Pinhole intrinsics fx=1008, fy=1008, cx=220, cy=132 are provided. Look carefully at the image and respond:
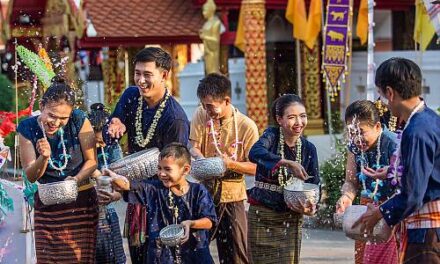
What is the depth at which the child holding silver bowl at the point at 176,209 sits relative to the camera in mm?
5672

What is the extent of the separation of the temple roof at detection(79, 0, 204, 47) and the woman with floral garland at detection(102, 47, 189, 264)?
11.5 meters

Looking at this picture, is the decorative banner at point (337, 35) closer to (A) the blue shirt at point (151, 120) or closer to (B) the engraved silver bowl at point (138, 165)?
(A) the blue shirt at point (151, 120)

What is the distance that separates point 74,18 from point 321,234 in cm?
1054

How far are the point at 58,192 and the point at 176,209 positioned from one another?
2.23 feet

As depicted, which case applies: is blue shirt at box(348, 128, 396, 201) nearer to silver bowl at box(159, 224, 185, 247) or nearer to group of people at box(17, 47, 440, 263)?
group of people at box(17, 47, 440, 263)

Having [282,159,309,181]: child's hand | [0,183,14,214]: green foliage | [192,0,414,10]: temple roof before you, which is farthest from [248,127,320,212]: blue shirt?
[192,0,414,10]: temple roof

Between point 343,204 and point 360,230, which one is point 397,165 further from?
point 343,204

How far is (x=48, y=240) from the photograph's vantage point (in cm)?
603

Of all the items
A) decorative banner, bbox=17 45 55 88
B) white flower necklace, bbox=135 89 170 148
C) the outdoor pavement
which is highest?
decorative banner, bbox=17 45 55 88

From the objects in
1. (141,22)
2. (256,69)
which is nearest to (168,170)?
(256,69)

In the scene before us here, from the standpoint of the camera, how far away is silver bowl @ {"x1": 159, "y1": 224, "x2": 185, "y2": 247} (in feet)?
18.0

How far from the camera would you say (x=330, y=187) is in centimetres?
998

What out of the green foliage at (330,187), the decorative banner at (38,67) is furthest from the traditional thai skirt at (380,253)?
the green foliage at (330,187)

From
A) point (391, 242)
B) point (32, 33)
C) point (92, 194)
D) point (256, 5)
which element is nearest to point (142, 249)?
point (92, 194)
